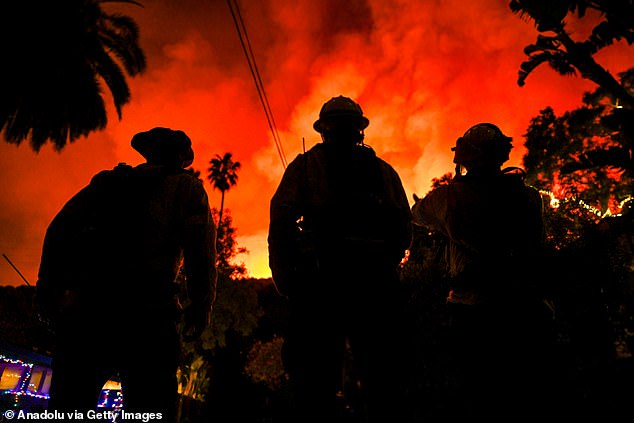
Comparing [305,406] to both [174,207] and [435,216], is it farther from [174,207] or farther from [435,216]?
[435,216]

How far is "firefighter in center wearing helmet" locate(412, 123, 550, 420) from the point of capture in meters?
2.63

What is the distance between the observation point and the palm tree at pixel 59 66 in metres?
12.3

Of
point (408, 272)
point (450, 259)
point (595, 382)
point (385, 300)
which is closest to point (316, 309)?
point (385, 300)

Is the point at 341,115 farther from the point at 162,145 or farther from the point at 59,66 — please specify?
the point at 59,66

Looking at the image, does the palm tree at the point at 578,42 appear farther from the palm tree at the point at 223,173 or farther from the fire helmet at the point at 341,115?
the palm tree at the point at 223,173

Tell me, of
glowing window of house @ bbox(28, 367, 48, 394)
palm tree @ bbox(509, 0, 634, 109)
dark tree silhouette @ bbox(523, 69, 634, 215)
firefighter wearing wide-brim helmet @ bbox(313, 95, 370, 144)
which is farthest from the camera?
dark tree silhouette @ bbox(523, 69, 634, 215)

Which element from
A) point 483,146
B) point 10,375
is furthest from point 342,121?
point 10,375

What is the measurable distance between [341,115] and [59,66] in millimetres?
14395

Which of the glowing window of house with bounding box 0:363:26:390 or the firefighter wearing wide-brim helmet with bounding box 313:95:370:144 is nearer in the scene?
the firefighter wearing wide-brim helmet with bounding box 313:95:370:144

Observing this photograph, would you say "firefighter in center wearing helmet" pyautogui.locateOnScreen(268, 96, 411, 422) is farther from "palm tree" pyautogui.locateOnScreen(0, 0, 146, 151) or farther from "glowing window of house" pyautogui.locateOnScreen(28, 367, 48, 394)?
"palm tree" pyautogui.locateOnScreen(0, 0, 146, 151)

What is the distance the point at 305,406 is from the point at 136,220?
1592mm

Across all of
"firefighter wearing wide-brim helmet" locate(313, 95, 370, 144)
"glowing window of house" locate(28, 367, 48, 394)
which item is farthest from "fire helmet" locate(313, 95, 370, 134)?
"glowing window of house" locate(28, 367, 48, 394)

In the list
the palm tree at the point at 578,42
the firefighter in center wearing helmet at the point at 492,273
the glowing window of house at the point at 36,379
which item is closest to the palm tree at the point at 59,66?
the glowing window of house at the point at 36,379

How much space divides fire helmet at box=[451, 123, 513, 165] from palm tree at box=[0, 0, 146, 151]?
1407 centimetres
